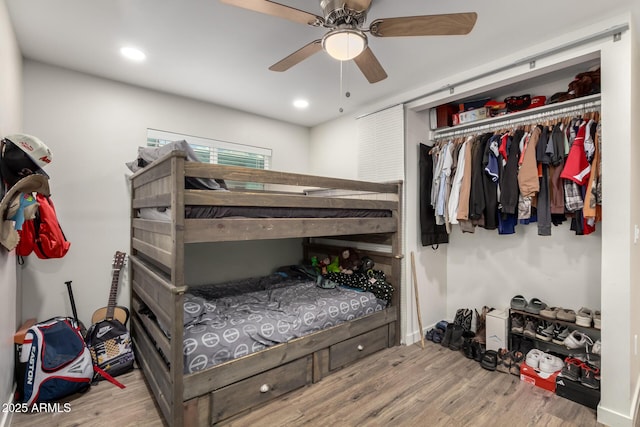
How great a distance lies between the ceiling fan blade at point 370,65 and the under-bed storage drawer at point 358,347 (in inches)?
83.8

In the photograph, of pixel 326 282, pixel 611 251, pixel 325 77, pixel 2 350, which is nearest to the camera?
pixel 2 350

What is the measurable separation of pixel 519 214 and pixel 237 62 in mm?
2675

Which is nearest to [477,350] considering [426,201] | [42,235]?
[426,201]

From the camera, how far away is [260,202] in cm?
205

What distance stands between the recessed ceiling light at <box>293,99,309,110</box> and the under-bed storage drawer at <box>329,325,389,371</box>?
99.6 inches

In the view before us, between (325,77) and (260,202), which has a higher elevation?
(325,77)

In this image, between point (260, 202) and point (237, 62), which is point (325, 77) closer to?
point (237, 62)

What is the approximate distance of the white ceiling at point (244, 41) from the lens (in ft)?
6.15

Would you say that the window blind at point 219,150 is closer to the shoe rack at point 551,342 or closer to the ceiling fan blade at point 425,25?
the ceiling fan blade at point 425,25

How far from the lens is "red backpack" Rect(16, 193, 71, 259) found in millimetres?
2123

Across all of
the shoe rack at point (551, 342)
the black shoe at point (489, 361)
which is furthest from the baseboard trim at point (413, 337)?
the shoe rack at point (551, 342)

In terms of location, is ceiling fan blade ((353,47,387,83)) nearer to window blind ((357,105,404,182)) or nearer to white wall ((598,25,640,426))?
window blind ((357,105,404,182))

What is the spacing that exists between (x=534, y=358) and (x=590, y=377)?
1.25 feet

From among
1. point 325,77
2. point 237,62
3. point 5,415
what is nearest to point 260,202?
point 237,62
